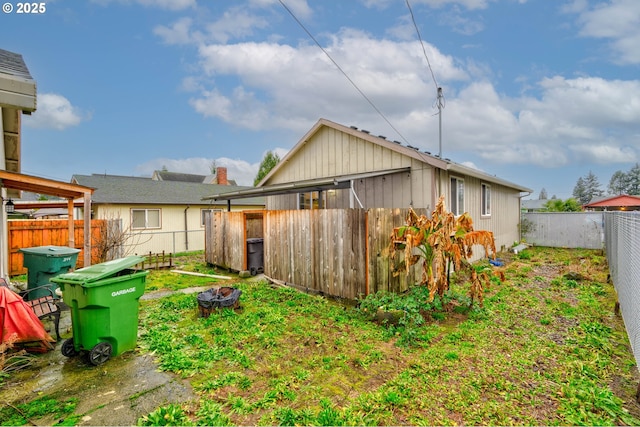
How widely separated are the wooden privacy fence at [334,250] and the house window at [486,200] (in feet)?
18.4

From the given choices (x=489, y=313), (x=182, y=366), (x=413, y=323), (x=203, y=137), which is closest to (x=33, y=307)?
(x=182, y=366)

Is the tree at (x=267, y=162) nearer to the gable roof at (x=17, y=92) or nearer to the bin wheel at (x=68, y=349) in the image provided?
the bin wheel at (x=68, y=349)

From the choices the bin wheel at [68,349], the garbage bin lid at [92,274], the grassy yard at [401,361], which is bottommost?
the grassy yard at [401,361]

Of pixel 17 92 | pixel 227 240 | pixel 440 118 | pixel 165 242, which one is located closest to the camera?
pixel 17 92

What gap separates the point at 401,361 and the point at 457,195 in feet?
21.7

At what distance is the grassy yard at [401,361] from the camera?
106 inches

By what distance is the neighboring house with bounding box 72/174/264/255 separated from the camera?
13.7 metres

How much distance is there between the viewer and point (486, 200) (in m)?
11.1

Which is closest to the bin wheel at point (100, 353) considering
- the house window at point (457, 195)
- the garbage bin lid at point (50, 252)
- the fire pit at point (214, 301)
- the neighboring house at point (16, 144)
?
the fire pit at point (214, 301)

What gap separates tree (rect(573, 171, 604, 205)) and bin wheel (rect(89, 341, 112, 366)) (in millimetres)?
100573

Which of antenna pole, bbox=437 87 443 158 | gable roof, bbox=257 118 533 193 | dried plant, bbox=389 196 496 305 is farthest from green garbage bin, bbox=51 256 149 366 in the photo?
antenna pole, bbox=437 87 443 158

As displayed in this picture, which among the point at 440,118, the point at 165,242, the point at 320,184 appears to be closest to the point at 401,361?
the point at 320,184

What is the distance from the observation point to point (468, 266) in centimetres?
506

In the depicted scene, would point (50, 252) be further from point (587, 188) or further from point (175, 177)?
point (587, 188)
